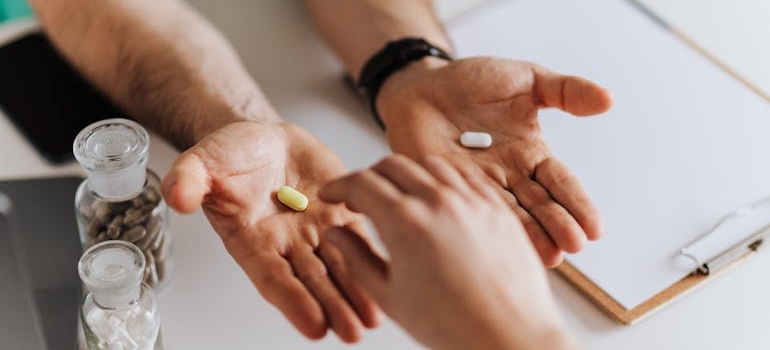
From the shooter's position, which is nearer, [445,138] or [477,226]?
[477,226]

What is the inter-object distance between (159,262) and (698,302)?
0.67 m

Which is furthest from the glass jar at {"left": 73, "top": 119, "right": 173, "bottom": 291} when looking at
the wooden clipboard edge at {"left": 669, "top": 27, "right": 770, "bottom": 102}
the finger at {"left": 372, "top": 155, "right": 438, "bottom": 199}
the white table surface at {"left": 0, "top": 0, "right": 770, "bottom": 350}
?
the wooden clipboard edge at {"left": 669, "top": 27, "right": 770, "bottom": 102}

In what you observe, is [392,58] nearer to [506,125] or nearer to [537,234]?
[506,125]

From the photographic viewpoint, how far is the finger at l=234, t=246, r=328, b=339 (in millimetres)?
890

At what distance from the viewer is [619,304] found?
1122 mm

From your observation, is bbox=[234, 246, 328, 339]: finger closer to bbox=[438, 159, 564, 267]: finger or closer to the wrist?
bbox=[438, 159, 564, 267]: finger

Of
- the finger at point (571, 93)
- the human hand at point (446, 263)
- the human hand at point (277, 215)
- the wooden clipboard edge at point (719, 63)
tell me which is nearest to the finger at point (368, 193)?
the human hand at point (446, 263)

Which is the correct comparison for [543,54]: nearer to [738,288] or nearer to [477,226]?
[738,288]

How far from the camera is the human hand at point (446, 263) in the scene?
821mm

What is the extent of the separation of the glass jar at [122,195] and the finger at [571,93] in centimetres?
49

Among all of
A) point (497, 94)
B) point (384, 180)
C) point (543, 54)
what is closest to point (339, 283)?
point (384, 180)

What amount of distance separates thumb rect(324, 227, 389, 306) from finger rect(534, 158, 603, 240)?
30cm

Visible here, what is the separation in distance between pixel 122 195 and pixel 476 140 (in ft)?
1.44

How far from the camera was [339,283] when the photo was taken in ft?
3.08
